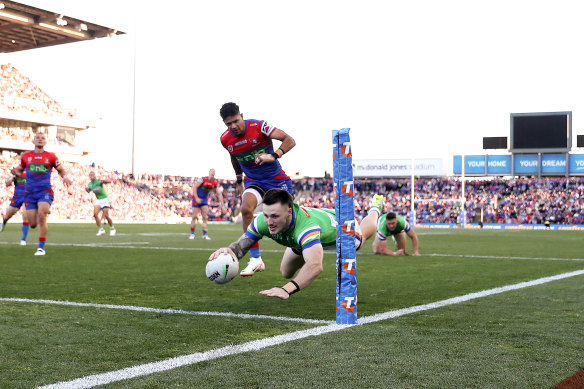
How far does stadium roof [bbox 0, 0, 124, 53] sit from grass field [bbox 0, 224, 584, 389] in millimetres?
37203

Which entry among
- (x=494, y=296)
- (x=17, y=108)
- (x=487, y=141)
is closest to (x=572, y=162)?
(x=487, y=141)

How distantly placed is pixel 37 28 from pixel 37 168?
35.7 metres

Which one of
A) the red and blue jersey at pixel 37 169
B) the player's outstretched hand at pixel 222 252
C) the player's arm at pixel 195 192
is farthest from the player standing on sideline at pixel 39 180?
the player's arm at pixel 195 192

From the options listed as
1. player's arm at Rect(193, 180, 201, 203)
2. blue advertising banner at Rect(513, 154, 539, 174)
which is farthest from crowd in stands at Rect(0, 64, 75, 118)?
blue advertising banner at Rect(513, 154, 539, 174)

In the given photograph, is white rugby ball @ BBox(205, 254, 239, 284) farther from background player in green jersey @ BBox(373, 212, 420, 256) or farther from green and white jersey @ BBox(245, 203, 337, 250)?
background player in green jersey @ BBox(373, 212, 420, 256)

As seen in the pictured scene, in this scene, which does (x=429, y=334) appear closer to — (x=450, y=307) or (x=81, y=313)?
(x=450, y=307)

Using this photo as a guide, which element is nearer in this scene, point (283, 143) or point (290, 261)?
point (290, 261)

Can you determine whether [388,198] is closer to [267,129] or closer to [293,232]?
[267,129]

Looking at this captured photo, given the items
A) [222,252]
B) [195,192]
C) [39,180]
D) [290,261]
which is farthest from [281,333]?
[195,192]

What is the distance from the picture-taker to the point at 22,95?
56.8 metres

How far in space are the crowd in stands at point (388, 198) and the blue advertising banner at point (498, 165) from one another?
0.87m

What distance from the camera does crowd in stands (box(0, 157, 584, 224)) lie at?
155 ft

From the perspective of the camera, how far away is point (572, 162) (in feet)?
180

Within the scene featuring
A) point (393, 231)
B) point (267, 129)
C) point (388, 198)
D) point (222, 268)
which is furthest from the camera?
point (388, 198)
